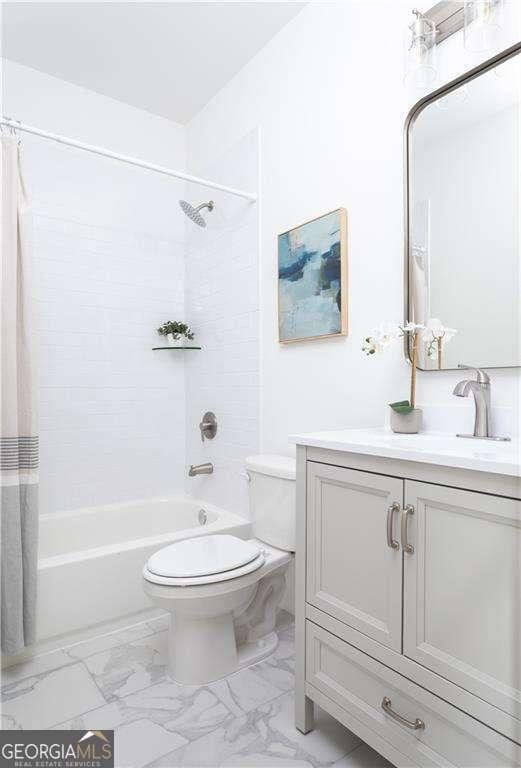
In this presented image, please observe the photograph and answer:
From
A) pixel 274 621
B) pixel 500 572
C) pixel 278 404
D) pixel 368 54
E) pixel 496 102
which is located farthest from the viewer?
pixel 278 404

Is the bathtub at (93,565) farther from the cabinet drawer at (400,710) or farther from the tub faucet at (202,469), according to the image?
the cabinet drawer at (400,710)

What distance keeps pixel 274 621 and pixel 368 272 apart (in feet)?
4.95

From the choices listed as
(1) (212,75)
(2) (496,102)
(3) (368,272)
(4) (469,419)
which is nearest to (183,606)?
(4) (469,419)

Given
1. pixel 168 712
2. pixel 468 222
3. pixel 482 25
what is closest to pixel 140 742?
pixel 168 712

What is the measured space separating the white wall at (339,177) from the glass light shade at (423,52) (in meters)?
0.05

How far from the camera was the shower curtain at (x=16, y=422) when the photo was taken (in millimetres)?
1649

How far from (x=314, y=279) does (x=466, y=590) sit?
1.33 meters

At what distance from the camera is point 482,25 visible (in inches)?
52.0

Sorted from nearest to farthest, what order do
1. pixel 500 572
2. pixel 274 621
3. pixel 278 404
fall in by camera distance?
1. pixel 500 572
2. pixel 274 621
3. pixel 278 404

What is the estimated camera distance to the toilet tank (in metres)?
1.79

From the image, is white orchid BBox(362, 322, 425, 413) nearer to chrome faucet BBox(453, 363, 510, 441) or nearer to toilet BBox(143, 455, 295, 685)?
chrome faucet BBox(453, 363, 510, 441)

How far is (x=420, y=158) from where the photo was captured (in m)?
1.51

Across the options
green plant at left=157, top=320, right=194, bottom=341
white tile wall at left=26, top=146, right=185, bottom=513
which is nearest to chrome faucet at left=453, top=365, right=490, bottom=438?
green plant at left=157, top=320, right=194, bottom=341

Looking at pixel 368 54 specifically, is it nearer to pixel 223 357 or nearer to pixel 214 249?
pixel 214 249
